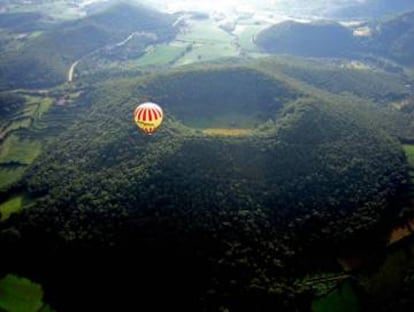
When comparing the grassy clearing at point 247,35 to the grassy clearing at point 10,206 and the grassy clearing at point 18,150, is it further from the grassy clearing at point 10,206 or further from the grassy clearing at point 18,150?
the grassy clearing at point 10,206

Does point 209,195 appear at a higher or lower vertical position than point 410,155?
higher

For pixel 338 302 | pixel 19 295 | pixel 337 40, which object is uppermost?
pixel 338 302

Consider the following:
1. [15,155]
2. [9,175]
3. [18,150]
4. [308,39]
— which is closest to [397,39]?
[308,39]

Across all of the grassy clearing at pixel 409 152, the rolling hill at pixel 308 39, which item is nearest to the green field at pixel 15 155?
the grassy clearing at pixel 409 152

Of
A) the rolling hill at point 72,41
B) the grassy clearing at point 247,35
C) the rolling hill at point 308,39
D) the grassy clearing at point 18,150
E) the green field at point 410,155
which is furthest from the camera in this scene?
the rolling hill at point 308,39

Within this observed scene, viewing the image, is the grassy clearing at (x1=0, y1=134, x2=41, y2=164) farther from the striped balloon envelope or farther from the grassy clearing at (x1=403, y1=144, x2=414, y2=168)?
the grassy clearing at (x1=403, y1=144, x2=414, y2=168)

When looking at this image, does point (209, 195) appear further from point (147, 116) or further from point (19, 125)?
point (19, 125)
